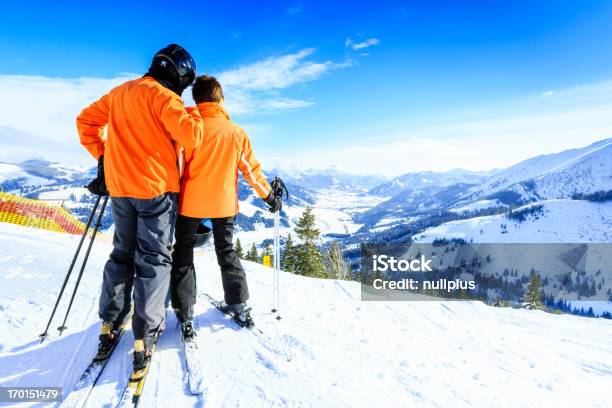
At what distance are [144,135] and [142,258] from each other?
108 centimetres

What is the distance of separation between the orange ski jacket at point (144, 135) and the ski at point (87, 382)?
1.52 meters

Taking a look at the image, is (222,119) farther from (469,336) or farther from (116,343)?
(469,336)

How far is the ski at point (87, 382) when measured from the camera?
2561mm

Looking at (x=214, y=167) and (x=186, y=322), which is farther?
(x=186, y=322)

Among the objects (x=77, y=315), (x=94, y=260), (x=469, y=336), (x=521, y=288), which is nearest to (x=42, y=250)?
(x=94, y=260)

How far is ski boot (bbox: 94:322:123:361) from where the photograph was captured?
10.1 feet

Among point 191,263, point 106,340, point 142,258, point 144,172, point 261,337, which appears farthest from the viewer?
point 261,337

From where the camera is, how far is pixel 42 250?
21.9 ft

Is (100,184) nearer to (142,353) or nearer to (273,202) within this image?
(142,353)

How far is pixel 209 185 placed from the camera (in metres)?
3.38

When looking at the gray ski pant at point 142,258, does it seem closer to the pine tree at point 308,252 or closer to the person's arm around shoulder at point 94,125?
the person's arm around shoulder at point 94,125

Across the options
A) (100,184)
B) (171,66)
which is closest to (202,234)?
(100,184)

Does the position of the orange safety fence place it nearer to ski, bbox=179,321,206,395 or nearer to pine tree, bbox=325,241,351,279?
ski, bbox=179,321,206,395

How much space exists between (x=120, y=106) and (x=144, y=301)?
1.72 m
